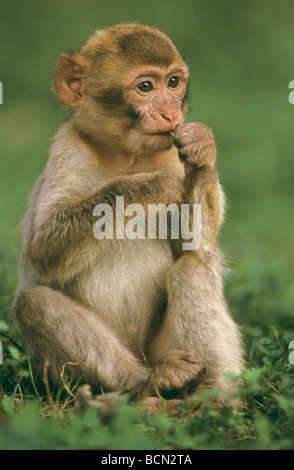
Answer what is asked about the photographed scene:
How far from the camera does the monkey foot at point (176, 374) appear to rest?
4.74 meters

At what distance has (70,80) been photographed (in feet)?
18.5

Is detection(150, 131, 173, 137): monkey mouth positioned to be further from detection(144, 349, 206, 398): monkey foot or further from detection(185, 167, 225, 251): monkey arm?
detection(144, 349, 206, 398): monkey foot

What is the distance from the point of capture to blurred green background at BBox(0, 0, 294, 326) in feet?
39.3

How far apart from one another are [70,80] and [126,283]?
5.46ft

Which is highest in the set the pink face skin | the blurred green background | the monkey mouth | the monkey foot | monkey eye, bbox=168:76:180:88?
the blurred green background

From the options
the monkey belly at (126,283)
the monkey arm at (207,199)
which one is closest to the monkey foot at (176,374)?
the monkey belly at (126,283)

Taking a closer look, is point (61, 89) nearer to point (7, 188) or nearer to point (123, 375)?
point (123, 375)

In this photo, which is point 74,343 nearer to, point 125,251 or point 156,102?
point 125,251

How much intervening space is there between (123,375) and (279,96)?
1105cm

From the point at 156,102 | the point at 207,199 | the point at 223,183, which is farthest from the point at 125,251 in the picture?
the point at 223,183

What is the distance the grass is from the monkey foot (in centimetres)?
19

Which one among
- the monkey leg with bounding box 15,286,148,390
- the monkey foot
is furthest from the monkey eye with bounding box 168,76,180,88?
the monkey foot
